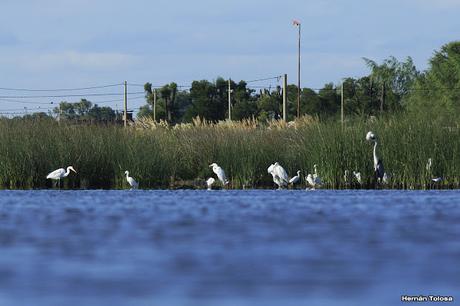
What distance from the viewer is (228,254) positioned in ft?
32.9

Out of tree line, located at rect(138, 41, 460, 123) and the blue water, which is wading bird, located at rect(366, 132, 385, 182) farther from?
tree line, located at rect(138, 41, 460, 123)

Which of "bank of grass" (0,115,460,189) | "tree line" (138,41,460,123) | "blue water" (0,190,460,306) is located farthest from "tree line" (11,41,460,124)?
"blue water" (0,190,460,306)

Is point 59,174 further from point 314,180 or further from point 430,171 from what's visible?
point 430,171

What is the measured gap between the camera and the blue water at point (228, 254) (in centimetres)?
778

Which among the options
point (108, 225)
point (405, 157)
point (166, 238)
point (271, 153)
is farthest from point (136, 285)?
point (271, 153)

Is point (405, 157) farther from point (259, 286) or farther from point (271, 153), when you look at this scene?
point (259, 286)

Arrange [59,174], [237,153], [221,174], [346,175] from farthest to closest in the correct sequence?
[237,153] → [221,174] → [346,175] → [59,174]

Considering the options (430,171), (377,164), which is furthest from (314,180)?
(430,171)

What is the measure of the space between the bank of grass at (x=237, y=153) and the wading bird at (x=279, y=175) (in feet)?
3.62

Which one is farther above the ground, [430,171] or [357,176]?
[430,171]

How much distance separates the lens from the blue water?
7.78 metres

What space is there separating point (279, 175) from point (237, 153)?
2.84m

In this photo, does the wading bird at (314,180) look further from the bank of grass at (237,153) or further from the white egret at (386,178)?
the white egret at (386,178)

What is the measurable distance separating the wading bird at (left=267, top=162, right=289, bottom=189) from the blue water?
29.9 ft
